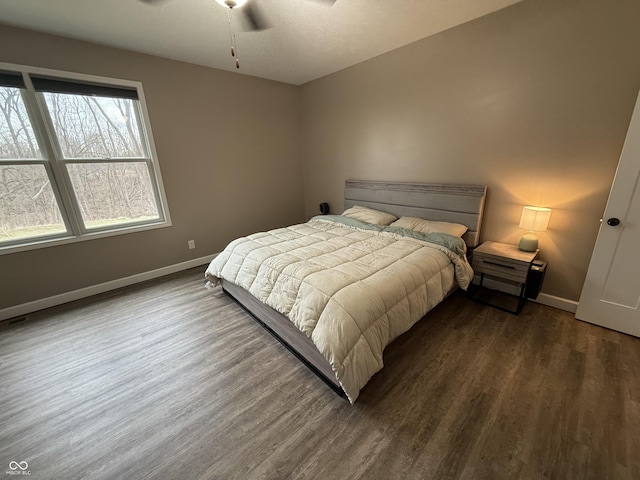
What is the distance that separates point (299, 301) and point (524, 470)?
57.0 inches

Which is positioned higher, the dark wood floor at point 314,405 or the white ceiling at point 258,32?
the white ceiling at point 258,32

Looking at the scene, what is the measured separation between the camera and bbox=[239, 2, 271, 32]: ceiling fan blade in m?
2.12

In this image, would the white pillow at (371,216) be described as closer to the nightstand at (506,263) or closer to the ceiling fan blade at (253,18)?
the nightstand at (506,263)

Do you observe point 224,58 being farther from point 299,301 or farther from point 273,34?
point 299,301

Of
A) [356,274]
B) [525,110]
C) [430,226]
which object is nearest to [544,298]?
[430,226]

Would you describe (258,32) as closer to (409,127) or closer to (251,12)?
(251,12)

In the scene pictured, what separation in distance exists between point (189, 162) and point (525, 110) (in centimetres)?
390

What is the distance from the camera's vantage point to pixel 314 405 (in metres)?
1.61

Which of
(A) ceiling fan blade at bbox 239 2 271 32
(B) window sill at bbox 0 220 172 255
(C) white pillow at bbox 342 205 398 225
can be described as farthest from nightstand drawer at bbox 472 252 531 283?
(B) window sill at bbox 0 220 172 255

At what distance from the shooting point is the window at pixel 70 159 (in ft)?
8.11

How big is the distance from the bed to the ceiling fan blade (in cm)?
A: 204

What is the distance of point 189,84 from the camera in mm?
3330

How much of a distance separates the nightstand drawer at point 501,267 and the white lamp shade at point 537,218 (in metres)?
0.35

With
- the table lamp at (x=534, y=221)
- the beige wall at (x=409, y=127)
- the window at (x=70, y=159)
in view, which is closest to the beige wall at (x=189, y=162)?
the beige wall at (x=409, y=127)
